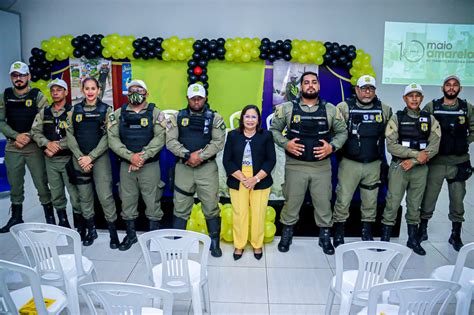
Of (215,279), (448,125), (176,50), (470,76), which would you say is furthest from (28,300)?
(470,76)

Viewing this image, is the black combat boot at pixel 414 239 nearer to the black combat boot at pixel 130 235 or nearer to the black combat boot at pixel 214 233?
the black combat boot at pixel 214 233

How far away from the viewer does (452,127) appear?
12.6 feet

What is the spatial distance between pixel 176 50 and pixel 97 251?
13.1 feet

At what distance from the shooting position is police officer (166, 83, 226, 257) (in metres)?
3.62

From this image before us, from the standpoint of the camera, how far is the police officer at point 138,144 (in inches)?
146

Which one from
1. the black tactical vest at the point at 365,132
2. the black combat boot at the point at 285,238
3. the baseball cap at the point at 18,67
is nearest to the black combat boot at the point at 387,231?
the black tactical vest at the point at 365,132

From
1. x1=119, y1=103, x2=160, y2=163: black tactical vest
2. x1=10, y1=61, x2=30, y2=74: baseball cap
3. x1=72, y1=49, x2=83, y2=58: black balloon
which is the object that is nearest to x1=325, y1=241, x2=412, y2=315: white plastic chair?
x1=119, y1=103, x2=160, y2=163: black tactical vest

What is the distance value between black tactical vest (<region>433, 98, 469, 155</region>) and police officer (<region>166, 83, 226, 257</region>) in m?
2.08

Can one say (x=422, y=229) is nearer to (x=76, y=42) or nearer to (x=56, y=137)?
(x=56, y=137)

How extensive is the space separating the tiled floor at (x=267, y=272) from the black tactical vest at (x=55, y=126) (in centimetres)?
111

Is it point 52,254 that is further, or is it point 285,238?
point 285,238

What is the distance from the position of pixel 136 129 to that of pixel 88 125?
1.54 ft

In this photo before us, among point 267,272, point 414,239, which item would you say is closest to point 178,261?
point 267,272

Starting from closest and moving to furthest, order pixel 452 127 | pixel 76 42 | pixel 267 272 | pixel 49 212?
pixel 267 272 → pixel 452 127 → pixel 49 212 → pixel 76 42
